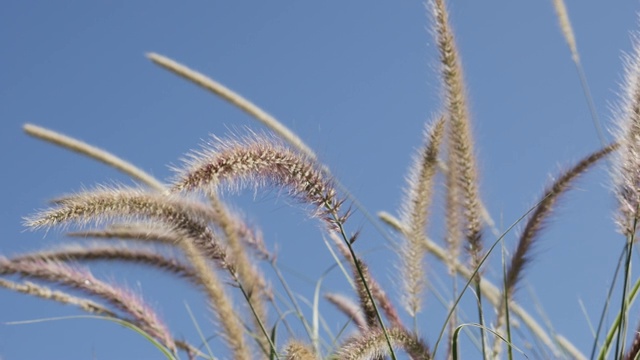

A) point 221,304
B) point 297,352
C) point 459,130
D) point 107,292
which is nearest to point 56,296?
point 107,292

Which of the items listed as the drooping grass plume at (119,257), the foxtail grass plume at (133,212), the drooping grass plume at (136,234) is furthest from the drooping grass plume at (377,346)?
the drooping grass plume at (136,234)

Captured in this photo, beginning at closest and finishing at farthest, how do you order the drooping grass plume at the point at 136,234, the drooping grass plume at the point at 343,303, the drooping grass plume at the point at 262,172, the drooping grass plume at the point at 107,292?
the drooping grass plume at the point at 262,172, the drooping grass plume at the point at 107,292, the drooping grass plume at the point at 136,234, the drooping grass plume at the point at 343,303

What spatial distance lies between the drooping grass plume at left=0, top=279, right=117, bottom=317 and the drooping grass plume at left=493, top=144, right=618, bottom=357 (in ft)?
3.84

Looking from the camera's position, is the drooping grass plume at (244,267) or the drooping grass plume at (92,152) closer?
the drooping grass plume at (244,267)

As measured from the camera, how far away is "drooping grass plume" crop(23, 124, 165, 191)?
409 cm

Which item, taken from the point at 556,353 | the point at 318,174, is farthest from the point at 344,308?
the point at 318,174

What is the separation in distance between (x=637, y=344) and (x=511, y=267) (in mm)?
683

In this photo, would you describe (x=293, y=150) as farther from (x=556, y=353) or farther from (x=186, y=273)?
(x=556, y=353)

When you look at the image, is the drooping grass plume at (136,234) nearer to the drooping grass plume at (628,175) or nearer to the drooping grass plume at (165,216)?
the drooping grass plume at (165,216)

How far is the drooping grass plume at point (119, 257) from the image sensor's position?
9.90 feet

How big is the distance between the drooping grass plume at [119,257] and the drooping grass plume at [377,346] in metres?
0.85

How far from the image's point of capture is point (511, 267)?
2.79 m

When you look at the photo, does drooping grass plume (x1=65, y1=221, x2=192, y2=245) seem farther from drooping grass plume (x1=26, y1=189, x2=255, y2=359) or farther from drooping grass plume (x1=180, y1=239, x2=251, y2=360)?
drooping grass plume (x1=26, y1=189, x2=255, y2=359)

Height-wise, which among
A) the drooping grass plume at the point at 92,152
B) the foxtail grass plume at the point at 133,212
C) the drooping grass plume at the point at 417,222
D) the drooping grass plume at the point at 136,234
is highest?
the drooping grass plume at the point at 92,152
